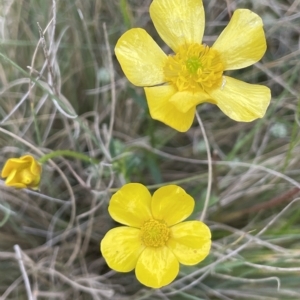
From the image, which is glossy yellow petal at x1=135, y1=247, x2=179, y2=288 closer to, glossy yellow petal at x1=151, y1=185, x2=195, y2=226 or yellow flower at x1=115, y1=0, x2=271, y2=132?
glossy yellow petal at x1=151, y1=185, x2=195, y2=226

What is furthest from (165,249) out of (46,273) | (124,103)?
(124,103)

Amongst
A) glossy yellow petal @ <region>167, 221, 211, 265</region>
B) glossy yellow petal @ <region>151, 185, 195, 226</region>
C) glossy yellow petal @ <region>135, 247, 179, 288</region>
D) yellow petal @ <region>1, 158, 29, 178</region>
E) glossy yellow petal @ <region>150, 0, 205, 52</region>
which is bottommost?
glossy yellow petal @ <region>135, 247, 179, 288</region>

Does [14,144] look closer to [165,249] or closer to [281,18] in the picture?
[165,249]

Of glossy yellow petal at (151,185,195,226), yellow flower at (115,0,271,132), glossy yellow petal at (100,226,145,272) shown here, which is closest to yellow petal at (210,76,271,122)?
yellow flower at (115,0,271,132)

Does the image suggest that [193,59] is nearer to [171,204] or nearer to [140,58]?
[140,58]

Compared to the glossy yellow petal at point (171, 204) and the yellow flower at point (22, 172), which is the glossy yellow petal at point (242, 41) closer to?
the glossy yellow petal at point (171, 204)
